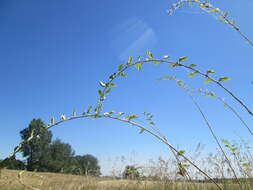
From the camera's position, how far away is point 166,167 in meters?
3.64

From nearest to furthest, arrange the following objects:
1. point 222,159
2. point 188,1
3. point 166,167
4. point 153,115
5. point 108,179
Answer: point 188,1 < point 153,115 < point 222,159 < point 166,167 < point 108,179

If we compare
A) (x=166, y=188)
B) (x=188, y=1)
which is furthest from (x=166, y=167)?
(x=188, y=1)

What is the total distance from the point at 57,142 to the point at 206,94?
5532 centimetres

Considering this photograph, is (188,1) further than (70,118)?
Yes

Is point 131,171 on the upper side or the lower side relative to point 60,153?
lower

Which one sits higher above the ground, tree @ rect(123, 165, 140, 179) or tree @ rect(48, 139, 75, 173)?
tree @ rect(48, 139, 75, 173)

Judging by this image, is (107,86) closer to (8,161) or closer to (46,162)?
(8,161)

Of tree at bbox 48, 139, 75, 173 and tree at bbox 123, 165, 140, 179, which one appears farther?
tree at bbox 48, 139, 75, 173

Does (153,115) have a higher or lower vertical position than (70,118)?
higher

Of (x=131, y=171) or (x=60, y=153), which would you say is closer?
(x=131, y=171)

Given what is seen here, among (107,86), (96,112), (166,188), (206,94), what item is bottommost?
(166,188)

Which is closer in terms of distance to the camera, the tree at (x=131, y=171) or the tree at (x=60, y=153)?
the tree at (x=131, y=171)

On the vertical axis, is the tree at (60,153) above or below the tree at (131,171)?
above

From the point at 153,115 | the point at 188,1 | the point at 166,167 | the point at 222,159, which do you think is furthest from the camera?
the point at 166,167
